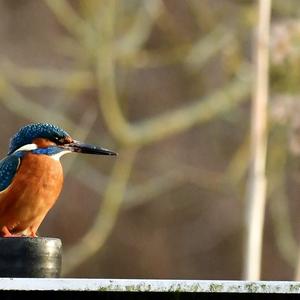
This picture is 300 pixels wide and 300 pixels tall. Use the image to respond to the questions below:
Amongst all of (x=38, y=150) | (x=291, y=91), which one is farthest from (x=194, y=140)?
(x=38, y=150)

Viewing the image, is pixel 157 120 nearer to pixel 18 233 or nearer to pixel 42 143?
pixel 42 143

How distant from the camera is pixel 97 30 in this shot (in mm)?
9289

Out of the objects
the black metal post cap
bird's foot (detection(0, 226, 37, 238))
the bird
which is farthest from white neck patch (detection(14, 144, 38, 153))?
the black metal post cap

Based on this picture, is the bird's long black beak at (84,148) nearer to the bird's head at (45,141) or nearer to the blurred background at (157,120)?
the bird's head at (45,141)

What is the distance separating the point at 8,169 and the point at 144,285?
3.39 feet

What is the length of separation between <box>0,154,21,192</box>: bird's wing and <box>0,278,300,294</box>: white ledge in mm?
951

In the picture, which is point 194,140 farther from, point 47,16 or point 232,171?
point 232,171

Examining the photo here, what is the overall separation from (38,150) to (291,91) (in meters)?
3.86

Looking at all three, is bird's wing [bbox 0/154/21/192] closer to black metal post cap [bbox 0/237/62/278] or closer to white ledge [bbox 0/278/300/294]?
black metal post cap [bbox 0/237/62/278]

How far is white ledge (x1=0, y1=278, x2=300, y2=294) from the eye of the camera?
3.26 metres

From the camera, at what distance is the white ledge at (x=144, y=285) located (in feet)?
10.7

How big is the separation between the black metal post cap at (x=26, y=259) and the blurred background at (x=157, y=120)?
11.0 ft

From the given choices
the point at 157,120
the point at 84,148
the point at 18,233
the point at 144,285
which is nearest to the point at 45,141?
the point at 84,148

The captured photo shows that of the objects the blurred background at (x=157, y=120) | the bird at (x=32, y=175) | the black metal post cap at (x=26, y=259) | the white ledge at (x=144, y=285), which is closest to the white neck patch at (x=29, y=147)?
the bird at (x=32, y=175)
